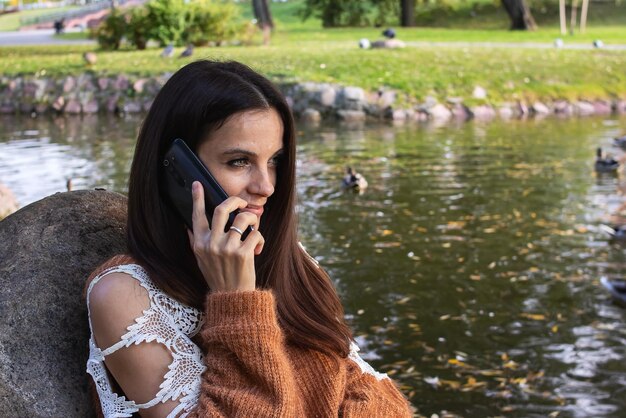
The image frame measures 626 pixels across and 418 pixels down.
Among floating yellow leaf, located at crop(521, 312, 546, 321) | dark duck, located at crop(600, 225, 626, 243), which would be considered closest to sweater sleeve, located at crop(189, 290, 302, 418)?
floating yellow leaf, located at crop(521, 312, 546, 321)

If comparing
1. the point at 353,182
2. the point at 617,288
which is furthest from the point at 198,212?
the point at 353,182

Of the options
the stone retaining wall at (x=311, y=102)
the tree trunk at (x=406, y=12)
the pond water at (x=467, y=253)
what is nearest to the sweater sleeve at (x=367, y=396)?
the pond water at (x=467, y=253)

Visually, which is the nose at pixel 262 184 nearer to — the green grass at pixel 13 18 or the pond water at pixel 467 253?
the pond water at pixel 467 253

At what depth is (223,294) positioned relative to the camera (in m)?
2.38

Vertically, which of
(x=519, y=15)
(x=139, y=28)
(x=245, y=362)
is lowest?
→ (x=519, y=15)

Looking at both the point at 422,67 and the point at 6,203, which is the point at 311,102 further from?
the point at 6,203

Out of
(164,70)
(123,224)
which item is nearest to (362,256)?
(123,224)

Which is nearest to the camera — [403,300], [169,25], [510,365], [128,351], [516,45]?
[128,351]

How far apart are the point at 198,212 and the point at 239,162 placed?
0.73ft

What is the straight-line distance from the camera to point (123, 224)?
2965mm

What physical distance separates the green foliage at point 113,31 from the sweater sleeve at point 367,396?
28053mm

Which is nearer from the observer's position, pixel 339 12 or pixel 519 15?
pixel 519 15

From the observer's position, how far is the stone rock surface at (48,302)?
2457mm

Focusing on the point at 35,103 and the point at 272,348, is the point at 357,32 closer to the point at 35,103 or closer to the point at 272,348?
the point at 35,103
